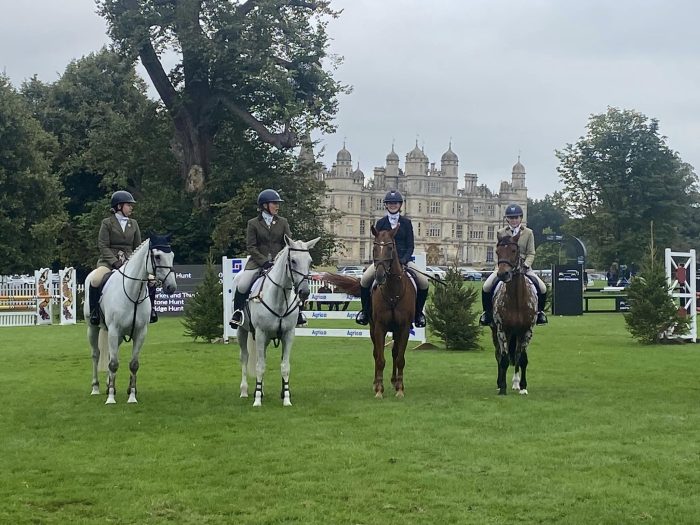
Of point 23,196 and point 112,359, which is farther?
point 23,196

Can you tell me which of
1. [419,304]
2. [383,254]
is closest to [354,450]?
[383,254]

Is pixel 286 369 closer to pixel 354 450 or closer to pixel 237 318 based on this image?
pixel 237 318

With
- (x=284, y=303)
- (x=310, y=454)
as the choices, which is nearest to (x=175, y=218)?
(x=284, y=303)

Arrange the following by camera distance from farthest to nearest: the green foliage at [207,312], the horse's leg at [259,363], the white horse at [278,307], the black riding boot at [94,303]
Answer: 1. the green foliage at [207,312]
2. the black riding boot at [94,303]
3. the horse's leg at [259,363]
4. the white horse at [278,307]

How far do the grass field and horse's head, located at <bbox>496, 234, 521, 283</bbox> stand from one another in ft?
5.59

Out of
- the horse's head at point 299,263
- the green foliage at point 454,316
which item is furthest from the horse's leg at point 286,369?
the green foliage at point 454,316

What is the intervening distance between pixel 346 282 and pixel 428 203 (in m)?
131

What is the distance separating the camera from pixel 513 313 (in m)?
12.9

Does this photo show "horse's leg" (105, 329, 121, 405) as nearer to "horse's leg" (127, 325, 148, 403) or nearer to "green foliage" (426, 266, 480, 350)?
"horse's leg" (127, 325, 148, 403)

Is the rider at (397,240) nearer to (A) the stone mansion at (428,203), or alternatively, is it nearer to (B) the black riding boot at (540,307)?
(B) the black riding boot at (540,307)

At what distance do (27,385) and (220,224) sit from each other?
91.4 feet

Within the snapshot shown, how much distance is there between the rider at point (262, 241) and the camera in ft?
41.6

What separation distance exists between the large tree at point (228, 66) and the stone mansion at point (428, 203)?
91188 millimetres

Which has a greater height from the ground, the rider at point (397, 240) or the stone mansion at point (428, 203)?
the stone mansion at point (428, 203)
